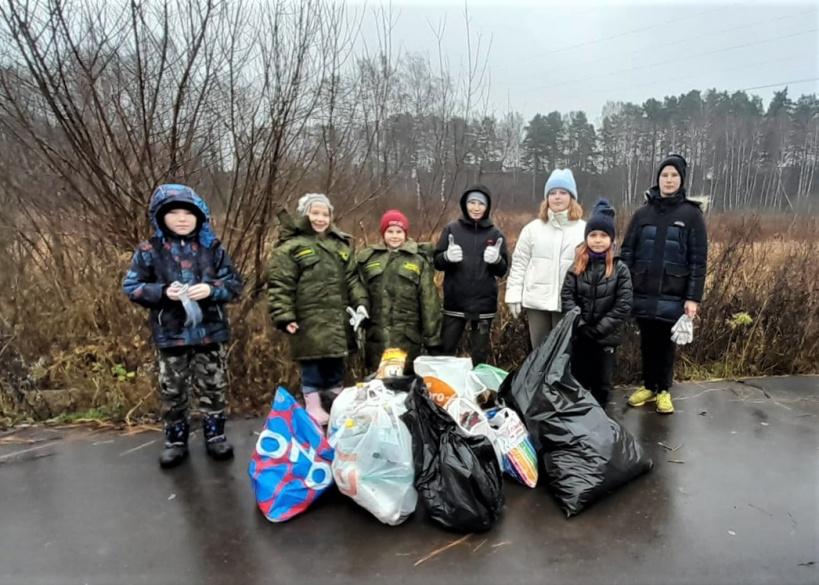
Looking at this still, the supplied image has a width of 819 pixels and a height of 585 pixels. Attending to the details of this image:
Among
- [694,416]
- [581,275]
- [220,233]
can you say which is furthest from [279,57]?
[694,416]

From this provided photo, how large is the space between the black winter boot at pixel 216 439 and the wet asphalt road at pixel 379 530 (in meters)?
0.08

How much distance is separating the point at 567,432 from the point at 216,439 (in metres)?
2.24

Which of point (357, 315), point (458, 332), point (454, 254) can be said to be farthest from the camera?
point (458, 332)

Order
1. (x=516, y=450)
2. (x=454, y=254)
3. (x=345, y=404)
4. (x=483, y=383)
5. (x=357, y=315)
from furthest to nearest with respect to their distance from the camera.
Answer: (x=454, y=254)
(x=357, y=315)
(x=483, y=383)
(x=516, y=450)
(x=345, y=404)

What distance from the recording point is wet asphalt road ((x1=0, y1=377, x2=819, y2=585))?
92.4 inches

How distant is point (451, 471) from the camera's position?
8.55 ft

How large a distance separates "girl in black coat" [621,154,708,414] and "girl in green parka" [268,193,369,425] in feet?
7.02

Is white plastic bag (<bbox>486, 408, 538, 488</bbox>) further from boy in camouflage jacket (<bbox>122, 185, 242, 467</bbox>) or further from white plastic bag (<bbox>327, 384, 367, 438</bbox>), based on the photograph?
boy in camouflage jacket (<bbox>122, 185, 242, 467</bbox>)

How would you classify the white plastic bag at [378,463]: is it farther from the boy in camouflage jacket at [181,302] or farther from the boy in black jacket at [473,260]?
the boy in black jacket at [473,260]

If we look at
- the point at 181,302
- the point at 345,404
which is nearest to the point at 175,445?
the point at 181,302

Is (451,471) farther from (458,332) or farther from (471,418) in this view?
Answer: (458,332)

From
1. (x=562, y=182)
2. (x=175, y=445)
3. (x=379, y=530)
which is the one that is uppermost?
(x=562, y=182)

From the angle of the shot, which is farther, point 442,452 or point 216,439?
point 216,439

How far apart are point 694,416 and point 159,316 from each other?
4.00 meters
